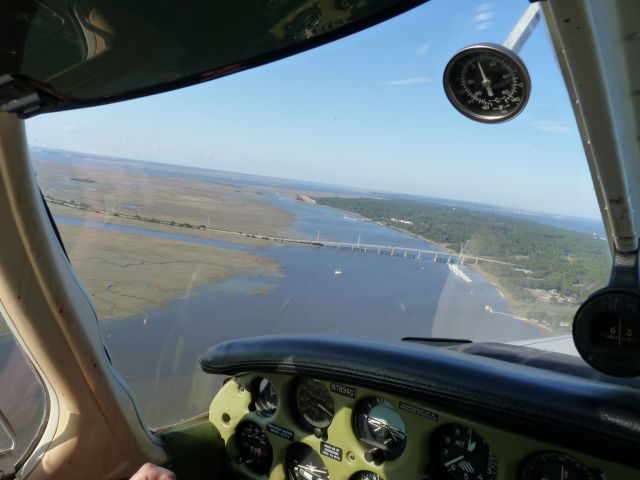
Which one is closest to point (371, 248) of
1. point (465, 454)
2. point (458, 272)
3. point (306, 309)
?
point (458, 272)

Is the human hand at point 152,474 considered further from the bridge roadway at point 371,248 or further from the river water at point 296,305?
the bridge roadway at point 371,248

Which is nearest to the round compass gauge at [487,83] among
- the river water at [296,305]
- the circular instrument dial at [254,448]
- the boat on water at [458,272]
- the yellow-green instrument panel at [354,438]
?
the yellow-green instrument panel at [354,438]

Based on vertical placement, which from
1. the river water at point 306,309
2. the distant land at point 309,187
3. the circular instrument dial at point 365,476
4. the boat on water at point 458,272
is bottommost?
the circular instrument dial at point 365,476

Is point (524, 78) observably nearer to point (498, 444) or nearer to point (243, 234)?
point (498, 444)

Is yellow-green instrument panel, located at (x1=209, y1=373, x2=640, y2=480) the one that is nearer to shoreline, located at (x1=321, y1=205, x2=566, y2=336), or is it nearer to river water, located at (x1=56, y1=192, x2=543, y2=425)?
river water, located at (x1=56, y1=192, x2=543, y2=425)

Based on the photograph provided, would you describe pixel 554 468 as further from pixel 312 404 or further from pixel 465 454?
pixel 312 404

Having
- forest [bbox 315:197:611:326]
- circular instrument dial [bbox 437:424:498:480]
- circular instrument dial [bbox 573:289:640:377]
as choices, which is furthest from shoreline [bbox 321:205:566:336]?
circular instrument dial [bbox 437:424:498:480]

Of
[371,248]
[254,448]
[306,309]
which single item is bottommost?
[254,448]

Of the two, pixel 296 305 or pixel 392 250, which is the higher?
pixel 392 250
